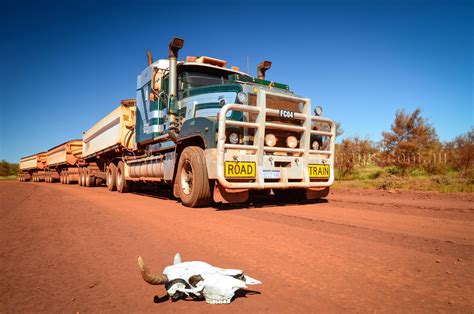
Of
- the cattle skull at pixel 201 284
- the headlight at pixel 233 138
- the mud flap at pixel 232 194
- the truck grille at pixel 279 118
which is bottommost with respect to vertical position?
the cattle skull at pixel 201 284

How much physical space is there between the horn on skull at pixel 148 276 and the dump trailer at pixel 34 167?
33.3 metres

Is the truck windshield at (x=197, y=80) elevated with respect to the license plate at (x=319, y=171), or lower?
elevated

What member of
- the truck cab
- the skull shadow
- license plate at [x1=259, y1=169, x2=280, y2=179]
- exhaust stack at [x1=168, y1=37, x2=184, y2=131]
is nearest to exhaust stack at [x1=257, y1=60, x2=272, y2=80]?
the truck cab

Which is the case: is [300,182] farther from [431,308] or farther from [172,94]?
[431,308]

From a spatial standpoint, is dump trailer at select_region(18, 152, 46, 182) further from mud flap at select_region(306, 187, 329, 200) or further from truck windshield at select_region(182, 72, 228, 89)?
mud flap at select_region(306, 187, 329, 200)

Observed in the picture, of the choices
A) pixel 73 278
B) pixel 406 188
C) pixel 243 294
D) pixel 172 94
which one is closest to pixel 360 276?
pixel 243 294

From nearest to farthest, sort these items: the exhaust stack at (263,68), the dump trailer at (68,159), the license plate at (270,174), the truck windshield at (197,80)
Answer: the license plate at (270,174) < the truck windshield at (197,80) < the exhaust stack at (263,68) < the dump trailer at (68,159)

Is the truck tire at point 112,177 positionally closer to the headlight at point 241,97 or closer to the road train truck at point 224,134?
the road train truck at point 224,134

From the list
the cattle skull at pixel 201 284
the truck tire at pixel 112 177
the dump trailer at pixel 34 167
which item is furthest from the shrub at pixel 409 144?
the dump trailer at pixel 34 167

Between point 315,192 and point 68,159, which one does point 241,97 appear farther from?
point 68,159

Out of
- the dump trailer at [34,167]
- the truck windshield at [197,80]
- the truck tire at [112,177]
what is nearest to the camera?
the truck windshield at [197,80]

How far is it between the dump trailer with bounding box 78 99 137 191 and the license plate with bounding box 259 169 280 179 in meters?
5.94

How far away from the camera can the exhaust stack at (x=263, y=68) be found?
9.50 m

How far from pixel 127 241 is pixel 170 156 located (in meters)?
4.35
